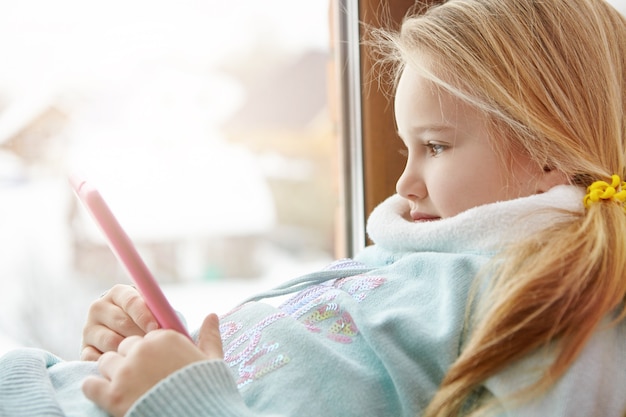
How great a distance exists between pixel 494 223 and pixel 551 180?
0.11 meters

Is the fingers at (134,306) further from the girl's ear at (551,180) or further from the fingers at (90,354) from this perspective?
the girl's ear at (551,180)

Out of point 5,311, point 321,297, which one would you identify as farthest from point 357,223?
point 5,311

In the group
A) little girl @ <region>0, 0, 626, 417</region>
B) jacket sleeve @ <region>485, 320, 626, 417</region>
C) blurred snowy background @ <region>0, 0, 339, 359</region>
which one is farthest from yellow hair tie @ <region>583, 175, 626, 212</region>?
blurred snowy background @ <region>0, 0, 339, 359</region>

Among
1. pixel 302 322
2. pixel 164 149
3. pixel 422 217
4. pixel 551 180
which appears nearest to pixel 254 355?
pixel 302 322

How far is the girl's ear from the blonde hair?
0.01m

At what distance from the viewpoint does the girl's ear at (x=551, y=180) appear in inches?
33.7

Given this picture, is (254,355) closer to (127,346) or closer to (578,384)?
(127,346)

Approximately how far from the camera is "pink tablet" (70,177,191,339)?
2.30 ft

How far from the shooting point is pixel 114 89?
2.44 meters

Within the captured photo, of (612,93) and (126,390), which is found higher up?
(612,93)

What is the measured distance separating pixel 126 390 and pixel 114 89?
195cm

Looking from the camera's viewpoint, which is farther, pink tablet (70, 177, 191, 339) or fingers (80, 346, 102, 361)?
fingers (80, 346, 102, 361)

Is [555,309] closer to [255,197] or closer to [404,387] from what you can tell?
[404,387]

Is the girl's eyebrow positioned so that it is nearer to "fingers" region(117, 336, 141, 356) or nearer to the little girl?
the little girl
